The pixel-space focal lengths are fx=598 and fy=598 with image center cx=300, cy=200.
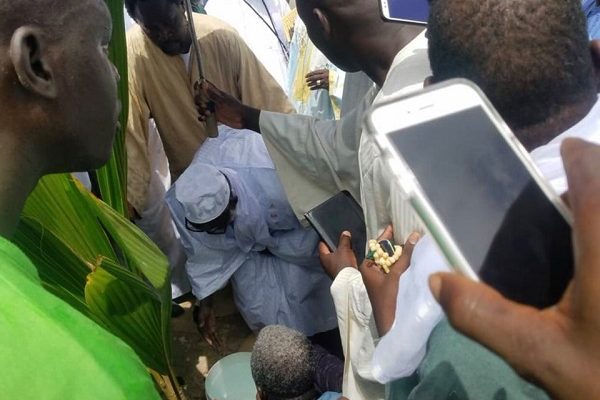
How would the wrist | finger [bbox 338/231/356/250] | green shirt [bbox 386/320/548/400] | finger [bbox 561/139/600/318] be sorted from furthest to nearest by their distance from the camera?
the wrist < finger [bbox 338/231/356/250] < green shirt [bbox 386/320/548/400] < finger [bbox 561/139/600/318]

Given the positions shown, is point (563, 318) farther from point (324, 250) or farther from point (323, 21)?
point (323, 21)

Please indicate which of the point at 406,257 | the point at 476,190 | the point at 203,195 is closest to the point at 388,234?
the point at 406,257

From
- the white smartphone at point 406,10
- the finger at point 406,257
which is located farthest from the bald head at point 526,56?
the white smartphone at point 406,10

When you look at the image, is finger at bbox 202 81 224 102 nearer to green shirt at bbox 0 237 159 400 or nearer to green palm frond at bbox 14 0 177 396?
green palm frond at bbox 14 0 177 396

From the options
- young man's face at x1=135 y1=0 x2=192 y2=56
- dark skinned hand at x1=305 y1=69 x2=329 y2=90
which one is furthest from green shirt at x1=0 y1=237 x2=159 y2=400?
dark skinned hand at x1=305 y1=69 x2=329 y2=90

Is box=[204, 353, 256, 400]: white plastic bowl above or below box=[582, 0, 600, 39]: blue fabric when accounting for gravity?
below

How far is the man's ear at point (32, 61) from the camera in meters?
0.79

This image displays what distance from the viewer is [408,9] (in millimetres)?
1481

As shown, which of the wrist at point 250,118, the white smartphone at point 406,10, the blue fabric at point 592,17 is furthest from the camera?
the wrist at point 250,118

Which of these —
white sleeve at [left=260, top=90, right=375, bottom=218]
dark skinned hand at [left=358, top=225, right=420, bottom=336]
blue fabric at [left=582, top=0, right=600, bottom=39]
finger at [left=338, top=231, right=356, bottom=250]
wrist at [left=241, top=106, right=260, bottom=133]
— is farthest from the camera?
wrist at [left=241, top=106, right=260, bottom=133]

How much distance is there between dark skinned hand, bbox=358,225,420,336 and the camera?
43.3 inches

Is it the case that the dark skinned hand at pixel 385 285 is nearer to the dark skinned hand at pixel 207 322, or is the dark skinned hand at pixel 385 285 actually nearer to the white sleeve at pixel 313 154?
the white sleeve at pixel 313 154

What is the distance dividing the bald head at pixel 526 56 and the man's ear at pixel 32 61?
1.88 feet

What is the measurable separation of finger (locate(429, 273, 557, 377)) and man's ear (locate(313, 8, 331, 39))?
1280mm
